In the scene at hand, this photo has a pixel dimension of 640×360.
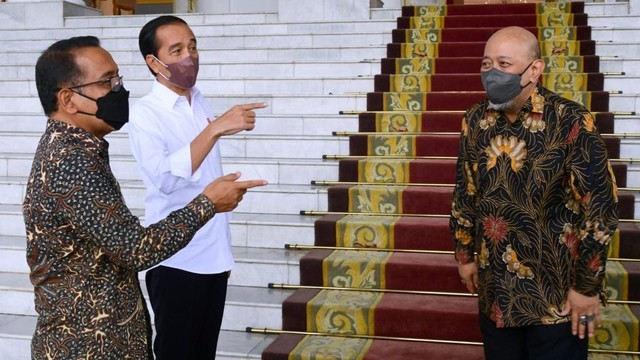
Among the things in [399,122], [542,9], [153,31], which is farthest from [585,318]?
[542,9]

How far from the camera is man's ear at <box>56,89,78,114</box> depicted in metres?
1.65

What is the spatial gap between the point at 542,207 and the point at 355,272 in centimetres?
181

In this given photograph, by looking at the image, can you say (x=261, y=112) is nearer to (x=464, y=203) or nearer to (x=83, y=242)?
(x=464, y=203)

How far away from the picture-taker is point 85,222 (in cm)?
154

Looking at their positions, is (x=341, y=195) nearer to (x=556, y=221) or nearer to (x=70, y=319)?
(x=556, y=221)

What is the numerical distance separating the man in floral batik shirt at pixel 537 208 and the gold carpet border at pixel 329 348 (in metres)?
1.17

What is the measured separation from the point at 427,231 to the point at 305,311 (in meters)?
0.85

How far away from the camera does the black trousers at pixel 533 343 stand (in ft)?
6.53

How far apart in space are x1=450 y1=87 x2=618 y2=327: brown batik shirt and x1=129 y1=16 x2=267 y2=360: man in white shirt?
0.73 m

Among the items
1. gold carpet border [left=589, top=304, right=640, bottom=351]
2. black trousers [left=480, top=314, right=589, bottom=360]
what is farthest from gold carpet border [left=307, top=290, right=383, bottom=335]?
black trousers [left=480, top=314, right=589, bottom=360]

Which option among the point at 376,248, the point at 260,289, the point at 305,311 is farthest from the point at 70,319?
the point at 376,248

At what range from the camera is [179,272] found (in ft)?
7.32

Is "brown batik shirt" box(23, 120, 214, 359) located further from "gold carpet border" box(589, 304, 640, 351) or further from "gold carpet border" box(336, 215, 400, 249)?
"gold carpet border" box(336, 215, 400, 249)

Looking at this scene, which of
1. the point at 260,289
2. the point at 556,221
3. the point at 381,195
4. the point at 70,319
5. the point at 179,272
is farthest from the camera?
the point at 381,195
